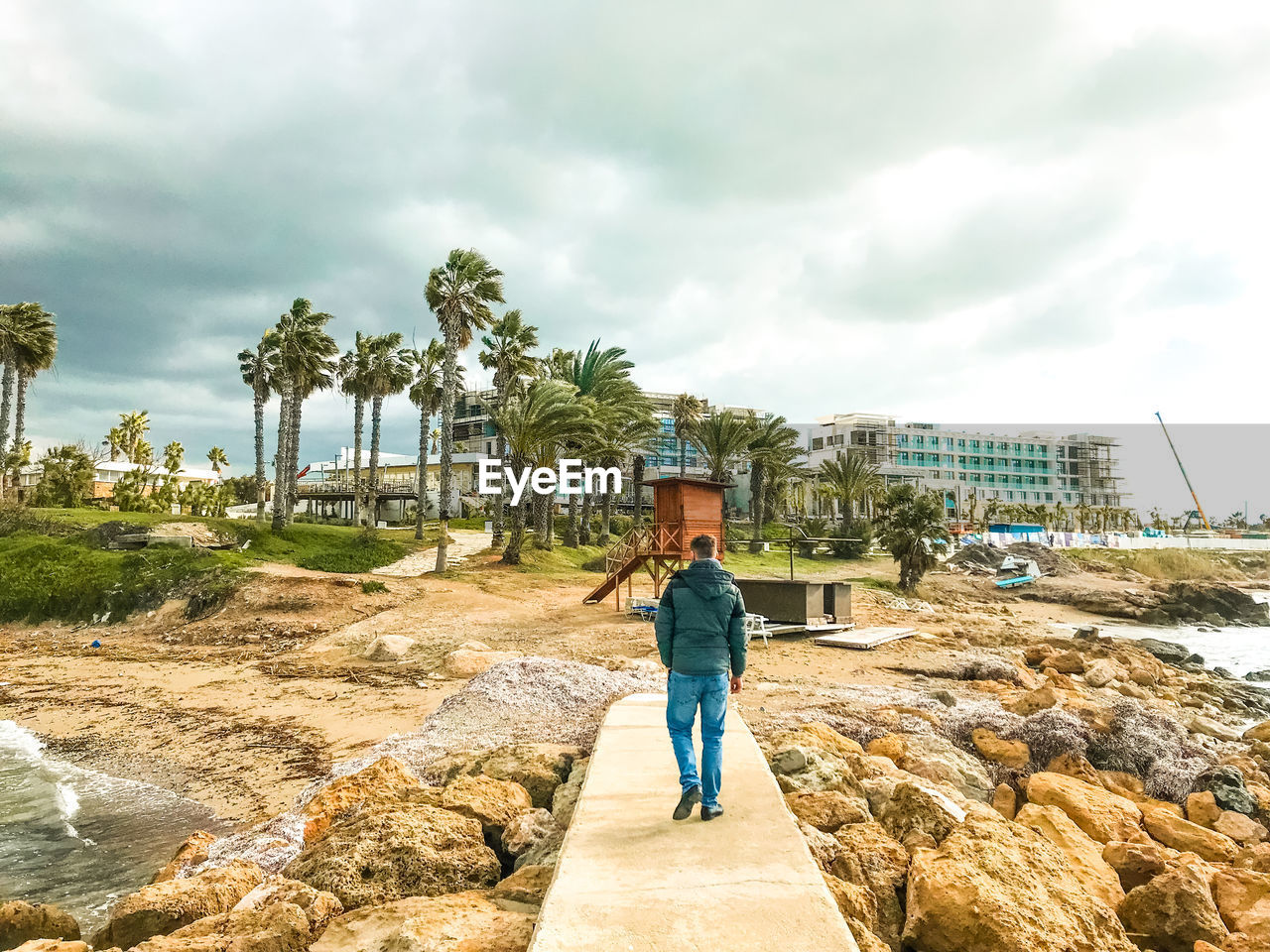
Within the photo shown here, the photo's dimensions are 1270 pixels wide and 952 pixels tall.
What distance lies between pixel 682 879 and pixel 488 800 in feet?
9.71

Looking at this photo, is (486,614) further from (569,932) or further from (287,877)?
(569,932)

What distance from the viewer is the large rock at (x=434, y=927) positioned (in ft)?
13.5

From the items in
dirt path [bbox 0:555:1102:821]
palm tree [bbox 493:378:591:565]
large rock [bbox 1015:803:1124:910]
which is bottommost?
dirt path [bbox 0:555:1102:821]

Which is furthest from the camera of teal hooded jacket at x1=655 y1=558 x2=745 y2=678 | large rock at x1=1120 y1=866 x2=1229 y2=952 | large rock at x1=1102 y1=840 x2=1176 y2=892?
large rock at x1=1102 y1=840 x2=1176 y2=892

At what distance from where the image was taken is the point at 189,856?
6617 mm

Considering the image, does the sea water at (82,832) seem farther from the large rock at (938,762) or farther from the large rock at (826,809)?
the large rock at (938,762)

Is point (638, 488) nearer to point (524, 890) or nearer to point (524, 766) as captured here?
point (524, 766)

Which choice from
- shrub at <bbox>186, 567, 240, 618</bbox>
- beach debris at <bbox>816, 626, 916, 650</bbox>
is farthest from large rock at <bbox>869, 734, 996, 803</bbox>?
shrub at <bbox>186, 567, 240, 618</bbox>

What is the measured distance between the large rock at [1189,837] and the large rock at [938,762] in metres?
1.52

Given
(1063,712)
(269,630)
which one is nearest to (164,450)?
(269,630)

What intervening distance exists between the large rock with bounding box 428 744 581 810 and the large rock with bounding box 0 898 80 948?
3361mm

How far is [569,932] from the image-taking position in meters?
3.65

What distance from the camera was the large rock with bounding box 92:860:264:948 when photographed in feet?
16.6

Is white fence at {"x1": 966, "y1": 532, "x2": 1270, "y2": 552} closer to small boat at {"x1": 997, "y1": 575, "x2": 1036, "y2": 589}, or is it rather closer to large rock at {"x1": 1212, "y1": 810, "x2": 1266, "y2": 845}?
small boat at {"x1": 997, "y1": 575, "x2": 1036, "y2": 589}
